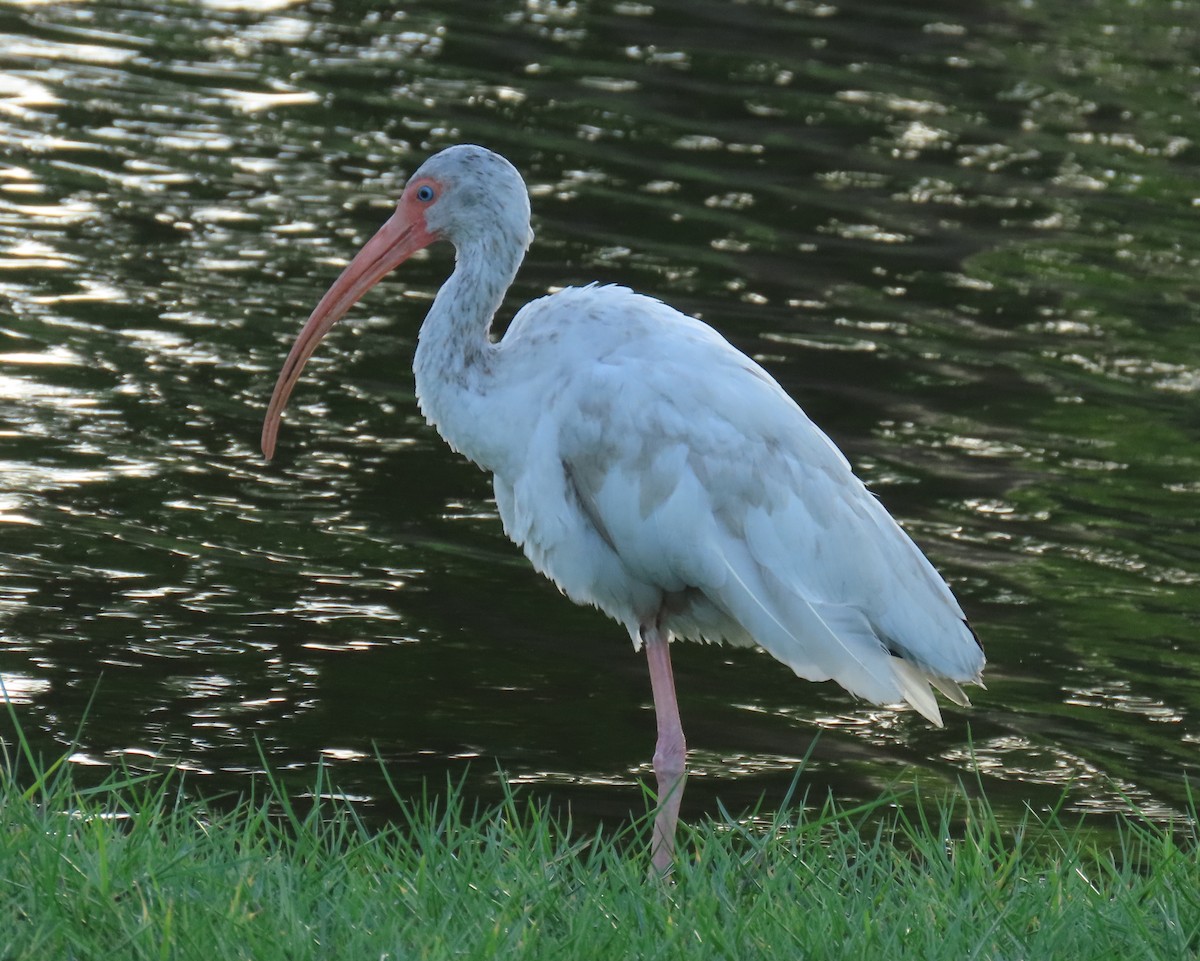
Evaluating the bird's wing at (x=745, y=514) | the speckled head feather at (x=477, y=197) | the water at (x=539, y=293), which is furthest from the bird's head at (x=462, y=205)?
the water at (x=539, y=293)

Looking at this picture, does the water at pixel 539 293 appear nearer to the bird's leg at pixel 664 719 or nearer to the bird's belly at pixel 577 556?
the bird's leg at pixel 664 719

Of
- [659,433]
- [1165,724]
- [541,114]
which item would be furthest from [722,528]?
[541,114]

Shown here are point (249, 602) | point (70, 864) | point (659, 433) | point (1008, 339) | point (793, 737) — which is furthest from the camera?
point (1008, 339)

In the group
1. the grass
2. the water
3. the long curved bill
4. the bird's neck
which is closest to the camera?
the grass

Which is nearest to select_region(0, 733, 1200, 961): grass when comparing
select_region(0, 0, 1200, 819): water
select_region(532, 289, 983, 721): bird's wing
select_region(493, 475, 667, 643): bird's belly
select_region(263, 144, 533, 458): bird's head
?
select_region(532, 289, 983, 721): bird's wing

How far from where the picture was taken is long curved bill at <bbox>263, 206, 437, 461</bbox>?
715cm

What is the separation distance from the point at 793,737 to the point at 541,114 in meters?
9.57

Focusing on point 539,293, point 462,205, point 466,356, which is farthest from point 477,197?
point 539,293

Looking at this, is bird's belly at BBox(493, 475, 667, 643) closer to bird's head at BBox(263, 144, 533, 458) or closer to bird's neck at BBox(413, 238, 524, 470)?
bird's neck at BBox(413, 238, 524, 470)

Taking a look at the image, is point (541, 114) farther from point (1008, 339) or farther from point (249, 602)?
point (249, 602)

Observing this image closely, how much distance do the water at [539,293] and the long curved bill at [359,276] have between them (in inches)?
50.0

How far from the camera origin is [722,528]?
6.45 m

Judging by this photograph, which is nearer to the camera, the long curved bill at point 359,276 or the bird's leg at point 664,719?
the bird's leg at point 664,719

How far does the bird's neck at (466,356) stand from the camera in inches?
258
